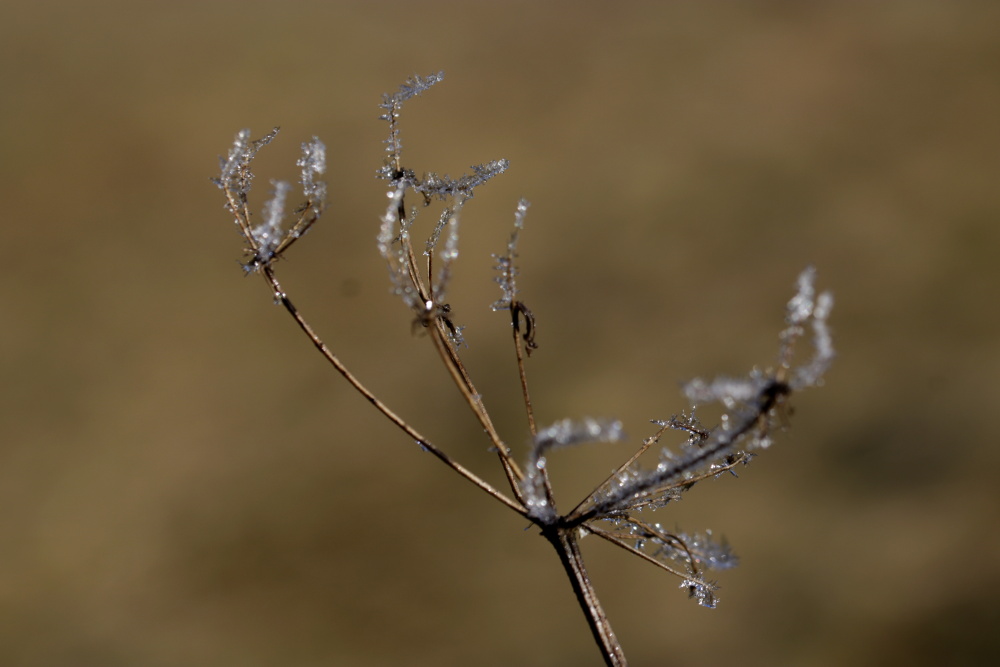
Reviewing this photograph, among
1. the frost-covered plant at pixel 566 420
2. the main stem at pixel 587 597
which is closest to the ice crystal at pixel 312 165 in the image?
the frost-covered plant at pixel 566 420

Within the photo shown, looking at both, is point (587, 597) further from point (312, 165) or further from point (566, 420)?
point (312, 165)

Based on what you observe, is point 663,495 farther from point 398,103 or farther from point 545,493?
point 398,103

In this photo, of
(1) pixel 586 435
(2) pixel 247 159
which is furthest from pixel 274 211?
(1) pixel 586 435

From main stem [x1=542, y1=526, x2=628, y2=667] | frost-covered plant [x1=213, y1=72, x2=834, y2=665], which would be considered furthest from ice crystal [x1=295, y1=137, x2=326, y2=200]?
main stem [x1=542, y1=526, x2=628, y2=667]

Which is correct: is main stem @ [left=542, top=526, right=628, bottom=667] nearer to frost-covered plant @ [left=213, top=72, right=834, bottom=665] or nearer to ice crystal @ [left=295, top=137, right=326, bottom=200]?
frost-covered plant @ [left=213, top=72, right=834, bottom=665]

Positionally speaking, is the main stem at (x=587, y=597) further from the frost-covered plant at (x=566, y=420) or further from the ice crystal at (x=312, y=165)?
the ice crystal at (x=312, y=165)

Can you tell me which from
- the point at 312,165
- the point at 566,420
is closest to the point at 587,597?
the point at 566,420

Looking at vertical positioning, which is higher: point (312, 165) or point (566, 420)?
point (312, 165)
